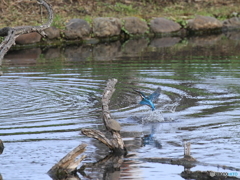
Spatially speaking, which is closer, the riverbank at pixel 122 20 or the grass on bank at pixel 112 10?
the riverbank at pixel 122 20

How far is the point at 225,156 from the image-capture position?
7047 millimetres

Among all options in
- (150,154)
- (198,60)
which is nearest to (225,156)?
(150,154)

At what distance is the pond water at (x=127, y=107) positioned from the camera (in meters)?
7.12

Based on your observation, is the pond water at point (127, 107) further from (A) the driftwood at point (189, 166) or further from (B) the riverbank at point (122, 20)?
(B) the riverbank at point (122, 20)

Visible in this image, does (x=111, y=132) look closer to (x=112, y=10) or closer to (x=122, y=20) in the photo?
(x=122, y=20)

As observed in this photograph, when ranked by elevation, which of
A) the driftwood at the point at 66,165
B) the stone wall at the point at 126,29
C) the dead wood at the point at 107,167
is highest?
the driftwood at the point at 66,165

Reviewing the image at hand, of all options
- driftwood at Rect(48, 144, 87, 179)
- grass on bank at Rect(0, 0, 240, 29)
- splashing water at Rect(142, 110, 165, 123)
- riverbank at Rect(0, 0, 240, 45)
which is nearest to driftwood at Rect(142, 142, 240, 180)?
driftwood at Rect(48, 144, 87, 179)

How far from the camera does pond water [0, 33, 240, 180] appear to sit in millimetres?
7121

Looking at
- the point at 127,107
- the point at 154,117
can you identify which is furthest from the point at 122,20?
the point at 154,117

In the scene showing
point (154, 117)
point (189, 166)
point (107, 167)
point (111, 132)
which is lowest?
point (154, 117)

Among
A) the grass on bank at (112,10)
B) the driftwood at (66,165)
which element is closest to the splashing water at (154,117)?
the driftwood at (66,165)

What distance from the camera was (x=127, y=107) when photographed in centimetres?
1025

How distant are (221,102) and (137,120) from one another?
1.91 m

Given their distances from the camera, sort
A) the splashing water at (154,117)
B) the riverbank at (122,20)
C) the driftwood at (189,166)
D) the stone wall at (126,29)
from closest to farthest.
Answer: the driftwood at (189,166) → the splashing water at (154,117) → the stone wall at (126,29) → the riverbank at (122,20)
